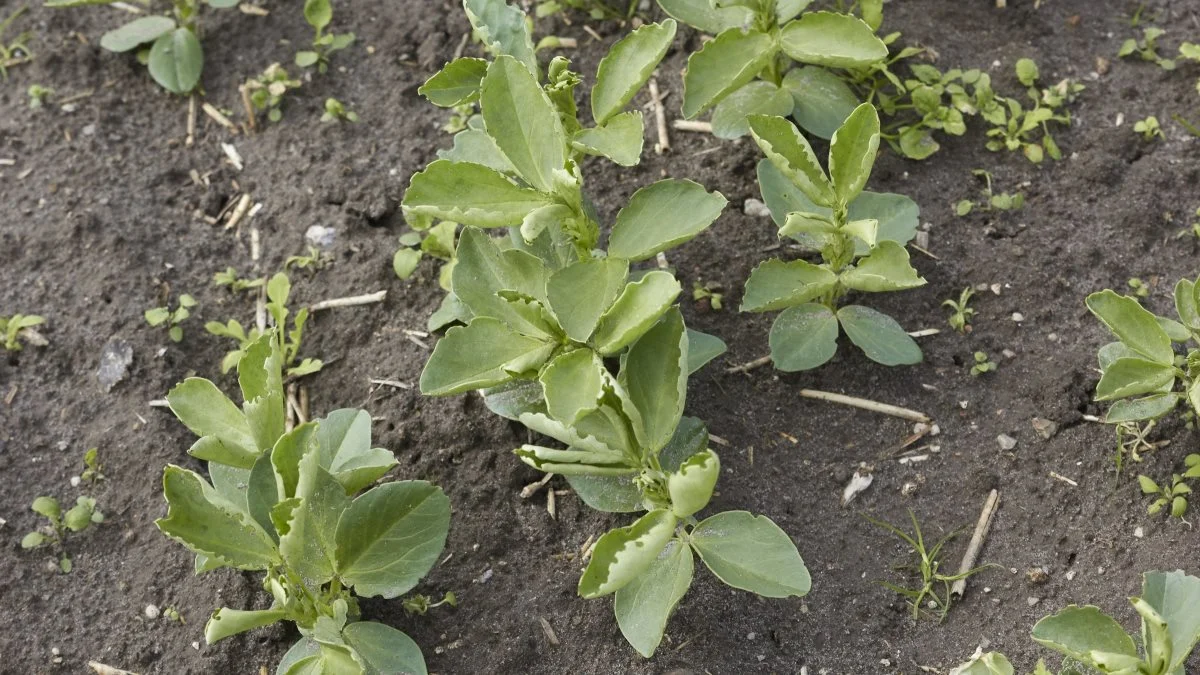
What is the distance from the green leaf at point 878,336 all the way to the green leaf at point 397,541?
3.16 ft

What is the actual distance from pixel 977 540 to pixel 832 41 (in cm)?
115

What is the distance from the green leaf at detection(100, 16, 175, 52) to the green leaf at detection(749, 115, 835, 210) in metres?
2.02

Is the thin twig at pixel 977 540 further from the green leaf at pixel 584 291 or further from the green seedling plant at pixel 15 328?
the green seedling plant at pixel 15 328

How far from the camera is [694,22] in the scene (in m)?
2.83

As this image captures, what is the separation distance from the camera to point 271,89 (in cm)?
339

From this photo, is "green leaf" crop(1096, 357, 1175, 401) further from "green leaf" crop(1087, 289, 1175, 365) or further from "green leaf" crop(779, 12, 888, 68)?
"green leaf" crop(779, 12, 888, 68)

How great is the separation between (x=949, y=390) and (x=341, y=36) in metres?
2.03

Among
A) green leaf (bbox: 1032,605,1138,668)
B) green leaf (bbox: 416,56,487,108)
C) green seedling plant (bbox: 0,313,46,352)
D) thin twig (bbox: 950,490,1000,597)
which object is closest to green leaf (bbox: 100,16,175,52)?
green seedling plant (bbox: 0,313,46,352)

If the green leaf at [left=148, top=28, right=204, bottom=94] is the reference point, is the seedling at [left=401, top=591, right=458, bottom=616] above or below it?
below

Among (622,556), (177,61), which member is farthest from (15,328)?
(622,556)

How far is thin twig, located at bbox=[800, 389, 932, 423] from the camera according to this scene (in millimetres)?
2623

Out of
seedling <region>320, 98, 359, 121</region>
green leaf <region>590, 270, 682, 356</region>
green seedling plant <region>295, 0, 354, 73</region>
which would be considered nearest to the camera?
green leaf <region>590, 270, 682, 356</region>

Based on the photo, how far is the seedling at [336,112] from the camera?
329cm

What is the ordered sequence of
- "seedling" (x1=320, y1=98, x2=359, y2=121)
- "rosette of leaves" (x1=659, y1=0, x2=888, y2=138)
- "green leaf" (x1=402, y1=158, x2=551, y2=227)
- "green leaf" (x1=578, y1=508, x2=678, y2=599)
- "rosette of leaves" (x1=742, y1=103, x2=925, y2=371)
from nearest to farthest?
1. "green leaf" (x1=578, y1=508, x2=678, y2=599)
2. "green leaf" (x1=402, y1=158, x2=551, y2=227)
3. "rosette of leaves" (x1=742, y1=103, x2=925, y2=371)
4. "rosette of leaves" (x1=659, y1=0, x2=888, y2=138)
5. "seedling" (x1=320, y1=98, x2=359, y2=121)
